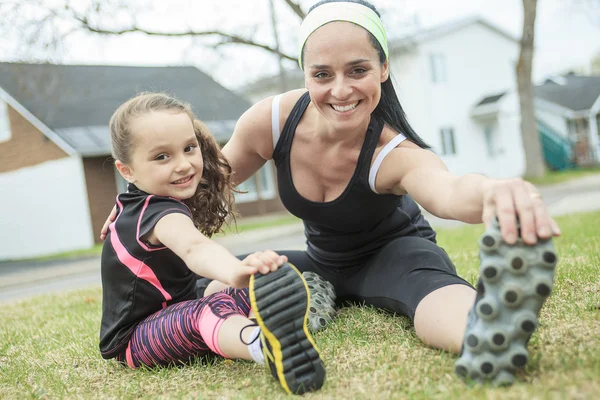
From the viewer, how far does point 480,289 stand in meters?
1.80

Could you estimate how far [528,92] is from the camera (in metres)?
19.9

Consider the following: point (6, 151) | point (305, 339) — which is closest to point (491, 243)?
point (305, 339)

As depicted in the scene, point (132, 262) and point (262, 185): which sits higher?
point (132, 262)

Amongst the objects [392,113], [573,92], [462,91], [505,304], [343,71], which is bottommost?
[573,92]

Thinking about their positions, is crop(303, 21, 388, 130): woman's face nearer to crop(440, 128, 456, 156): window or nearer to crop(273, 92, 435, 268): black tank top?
crop(273, 92, 435, 268): black tank top

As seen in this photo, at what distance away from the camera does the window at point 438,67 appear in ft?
80.4

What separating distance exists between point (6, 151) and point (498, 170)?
64.4ft

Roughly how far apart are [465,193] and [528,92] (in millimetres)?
19500

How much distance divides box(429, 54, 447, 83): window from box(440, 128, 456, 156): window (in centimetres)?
212

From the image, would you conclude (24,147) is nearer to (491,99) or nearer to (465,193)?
(465,193)

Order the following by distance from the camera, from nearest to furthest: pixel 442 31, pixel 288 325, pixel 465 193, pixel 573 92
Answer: pixel 288 325, pixel 465 193, pixel 442 31, pixel 573 92

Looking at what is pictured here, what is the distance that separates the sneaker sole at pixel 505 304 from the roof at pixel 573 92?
109 ft

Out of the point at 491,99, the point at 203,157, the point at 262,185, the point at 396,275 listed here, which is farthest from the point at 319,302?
the point at 491,99

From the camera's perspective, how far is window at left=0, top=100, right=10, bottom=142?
59.5 ft
